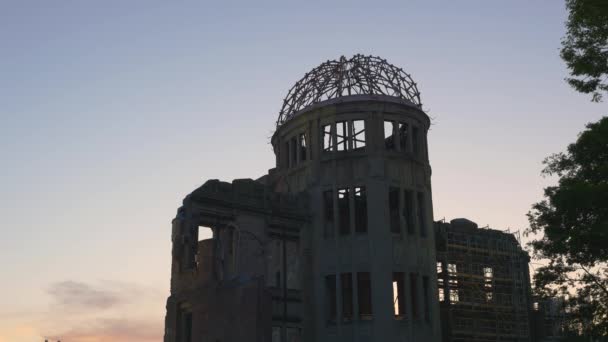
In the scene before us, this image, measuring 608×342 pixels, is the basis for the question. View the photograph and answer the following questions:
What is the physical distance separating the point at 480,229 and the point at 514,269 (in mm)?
3729

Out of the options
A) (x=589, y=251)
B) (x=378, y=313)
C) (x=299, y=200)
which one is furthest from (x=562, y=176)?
(x=299, y=200)

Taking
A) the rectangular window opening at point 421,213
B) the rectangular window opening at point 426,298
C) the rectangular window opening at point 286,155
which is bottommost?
the rectangular window opening at point 426,298

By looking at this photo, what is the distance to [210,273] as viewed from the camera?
36.4m

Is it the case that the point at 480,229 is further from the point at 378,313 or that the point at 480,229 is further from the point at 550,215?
the point at 550,215

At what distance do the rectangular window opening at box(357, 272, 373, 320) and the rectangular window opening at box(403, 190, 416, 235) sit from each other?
374cm

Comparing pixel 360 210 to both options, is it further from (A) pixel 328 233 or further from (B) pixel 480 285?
(B) pixel 480 285

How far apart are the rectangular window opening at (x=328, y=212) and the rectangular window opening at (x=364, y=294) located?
10.2ft

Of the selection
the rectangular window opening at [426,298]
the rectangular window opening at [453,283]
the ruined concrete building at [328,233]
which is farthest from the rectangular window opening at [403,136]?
the rectangular window opening at [453,283]

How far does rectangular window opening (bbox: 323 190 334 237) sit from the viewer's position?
4022 centimetres

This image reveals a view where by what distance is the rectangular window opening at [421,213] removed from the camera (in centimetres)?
4075

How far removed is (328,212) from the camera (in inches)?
1609

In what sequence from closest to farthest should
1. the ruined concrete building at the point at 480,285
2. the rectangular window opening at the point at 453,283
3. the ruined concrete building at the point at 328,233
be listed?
the ruined concrete building at the point at 328,233, the ruined concrete building at the point at 480,285, the rectangular window opening at the point at 453,283

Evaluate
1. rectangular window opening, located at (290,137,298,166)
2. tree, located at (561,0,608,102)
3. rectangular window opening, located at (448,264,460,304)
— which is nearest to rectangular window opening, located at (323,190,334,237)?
rectangular window opening, located at (290,137,298,166)

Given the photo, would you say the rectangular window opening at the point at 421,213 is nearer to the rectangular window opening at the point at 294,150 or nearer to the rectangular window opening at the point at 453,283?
the rectangular window opening at the point at 453,283
